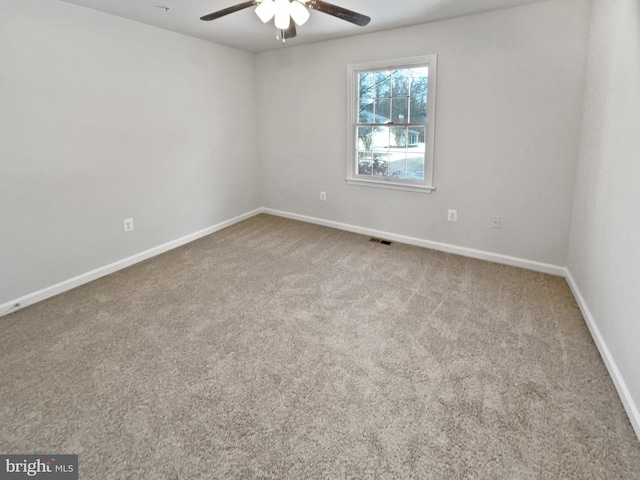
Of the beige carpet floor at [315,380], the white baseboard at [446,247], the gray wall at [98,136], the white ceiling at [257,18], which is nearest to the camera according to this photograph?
the beige carpet floor at [315,380]

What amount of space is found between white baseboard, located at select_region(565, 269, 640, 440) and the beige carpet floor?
0.16 feet

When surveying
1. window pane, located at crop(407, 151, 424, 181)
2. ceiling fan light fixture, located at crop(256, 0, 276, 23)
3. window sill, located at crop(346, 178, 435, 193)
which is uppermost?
ceiling fan light fixture, located at crop(256, 0, 276, 23)

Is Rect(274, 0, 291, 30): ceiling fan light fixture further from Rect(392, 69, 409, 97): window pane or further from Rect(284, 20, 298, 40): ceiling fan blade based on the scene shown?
Rect(392, 69, 409, 97): window pane

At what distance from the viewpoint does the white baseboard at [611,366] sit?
1.66m

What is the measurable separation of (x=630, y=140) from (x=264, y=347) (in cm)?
244

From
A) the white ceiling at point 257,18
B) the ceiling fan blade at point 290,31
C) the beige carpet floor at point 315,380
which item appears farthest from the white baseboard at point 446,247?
the ceiling fan blade at point 290,31

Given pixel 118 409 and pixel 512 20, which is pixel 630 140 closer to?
pixel 512 20

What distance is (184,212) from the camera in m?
4.25

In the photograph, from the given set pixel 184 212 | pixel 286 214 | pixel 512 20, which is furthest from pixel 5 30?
pixel 512 20

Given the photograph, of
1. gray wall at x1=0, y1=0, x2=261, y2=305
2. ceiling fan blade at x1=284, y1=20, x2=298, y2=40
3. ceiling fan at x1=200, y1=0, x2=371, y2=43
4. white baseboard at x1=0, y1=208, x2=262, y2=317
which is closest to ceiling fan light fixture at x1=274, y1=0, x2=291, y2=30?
ceiling fan at x1=200, y1=0, x2=371, y2=43

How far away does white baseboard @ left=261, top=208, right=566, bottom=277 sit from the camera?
3.38 metres

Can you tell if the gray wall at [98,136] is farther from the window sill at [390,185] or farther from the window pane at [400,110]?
the window pane at [400,110]

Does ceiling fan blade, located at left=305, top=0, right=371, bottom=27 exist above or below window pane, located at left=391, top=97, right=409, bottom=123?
above

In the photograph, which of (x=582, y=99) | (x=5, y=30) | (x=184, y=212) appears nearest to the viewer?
(x=5, y=30)
